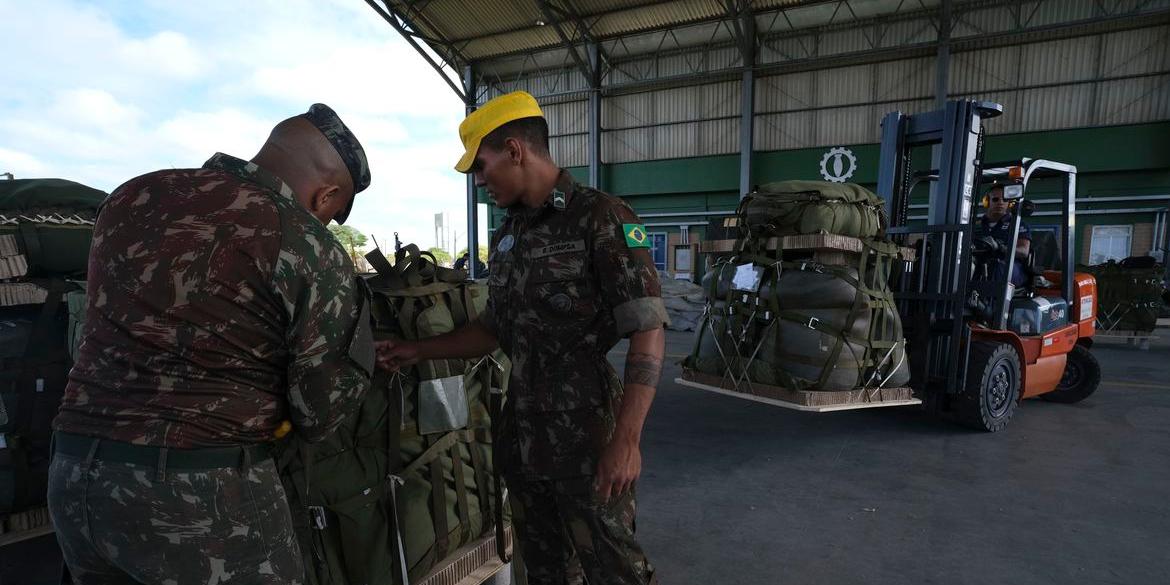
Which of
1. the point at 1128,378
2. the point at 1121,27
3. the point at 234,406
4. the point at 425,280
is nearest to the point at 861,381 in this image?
the point at 425,280

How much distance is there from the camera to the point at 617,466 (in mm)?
1727

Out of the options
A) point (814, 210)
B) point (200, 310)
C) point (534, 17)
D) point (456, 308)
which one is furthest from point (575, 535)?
point (534, 17)

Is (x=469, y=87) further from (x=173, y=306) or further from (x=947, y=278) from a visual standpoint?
(x=173, y=306)

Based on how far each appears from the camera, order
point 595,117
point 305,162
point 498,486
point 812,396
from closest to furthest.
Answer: point 305,162 → point 498,486 → point 812,396 → point 595,117

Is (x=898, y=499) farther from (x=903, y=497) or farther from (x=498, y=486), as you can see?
(x=498, y=486)

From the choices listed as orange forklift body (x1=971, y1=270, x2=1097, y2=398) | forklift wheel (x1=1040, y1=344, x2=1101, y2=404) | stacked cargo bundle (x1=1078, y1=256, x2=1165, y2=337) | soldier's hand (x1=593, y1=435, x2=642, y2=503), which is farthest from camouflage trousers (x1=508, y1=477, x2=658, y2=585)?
stacked cargo bundle (x1=1078, y1=256, x2=1165, y2=337)

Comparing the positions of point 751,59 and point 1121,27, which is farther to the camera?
point 751,59

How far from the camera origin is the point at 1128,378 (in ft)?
24.3

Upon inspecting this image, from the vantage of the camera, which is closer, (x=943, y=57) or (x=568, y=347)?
(x=568, y=347)

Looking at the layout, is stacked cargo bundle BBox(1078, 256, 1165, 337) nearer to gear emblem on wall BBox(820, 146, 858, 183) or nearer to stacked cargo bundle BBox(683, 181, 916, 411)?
gear emblem on wall BBox(820, 146, 858, 183)

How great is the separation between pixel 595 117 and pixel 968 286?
50.9 feet

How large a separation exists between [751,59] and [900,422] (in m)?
13.9

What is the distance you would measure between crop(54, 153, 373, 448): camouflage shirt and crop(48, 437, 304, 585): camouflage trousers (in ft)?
0.28

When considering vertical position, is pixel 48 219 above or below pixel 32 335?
above
